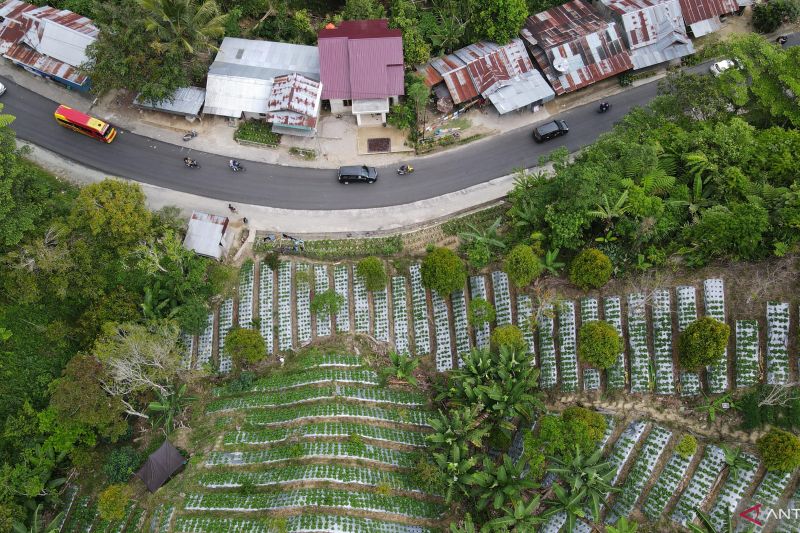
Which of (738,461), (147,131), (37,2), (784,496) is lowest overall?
(784,496)

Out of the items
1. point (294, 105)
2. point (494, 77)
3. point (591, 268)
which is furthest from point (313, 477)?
point (494, 77)

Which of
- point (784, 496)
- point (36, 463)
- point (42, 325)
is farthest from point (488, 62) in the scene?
point (36, 463)

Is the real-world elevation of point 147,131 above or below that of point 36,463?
above

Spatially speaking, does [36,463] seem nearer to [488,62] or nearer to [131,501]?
[131,501]

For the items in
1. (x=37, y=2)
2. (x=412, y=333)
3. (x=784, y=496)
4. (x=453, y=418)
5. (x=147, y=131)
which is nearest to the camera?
(x=784, y=496)

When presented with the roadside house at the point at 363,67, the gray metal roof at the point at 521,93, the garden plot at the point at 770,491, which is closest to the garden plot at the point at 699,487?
the garden plot at the point at 770,491

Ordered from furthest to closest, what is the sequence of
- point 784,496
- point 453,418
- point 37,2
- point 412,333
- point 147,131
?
point 37,2
point 147,131
point 412,333
point 453,418
point 784,496

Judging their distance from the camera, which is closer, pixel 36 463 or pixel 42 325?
pixel 36 463
